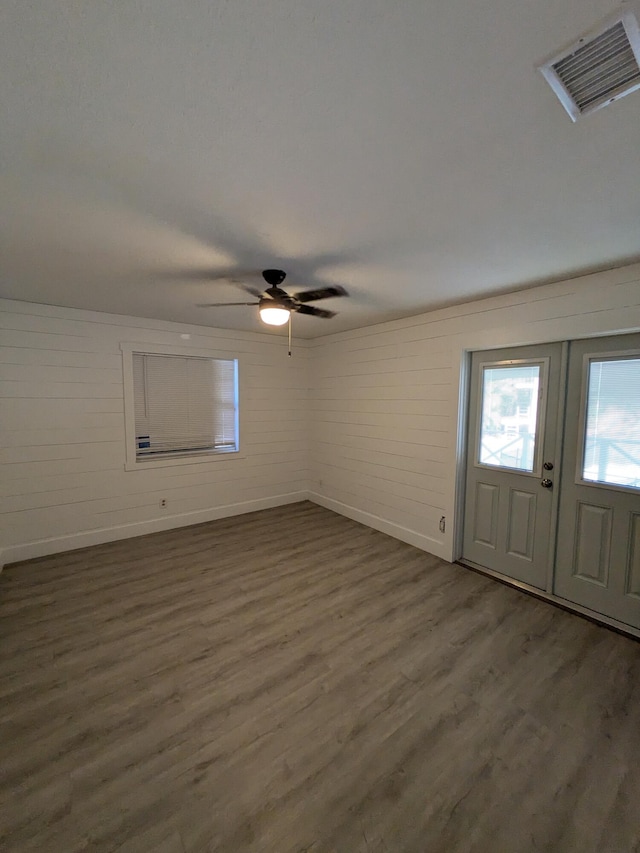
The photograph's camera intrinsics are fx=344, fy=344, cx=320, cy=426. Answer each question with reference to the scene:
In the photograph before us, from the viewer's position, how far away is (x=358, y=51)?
928 millimetres

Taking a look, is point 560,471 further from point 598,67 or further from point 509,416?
point 598,67

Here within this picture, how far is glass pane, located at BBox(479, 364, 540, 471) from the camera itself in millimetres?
3049

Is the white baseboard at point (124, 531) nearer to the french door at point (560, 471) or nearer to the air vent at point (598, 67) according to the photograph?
the french door at point (560, 471)

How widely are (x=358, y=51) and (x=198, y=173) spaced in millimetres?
790

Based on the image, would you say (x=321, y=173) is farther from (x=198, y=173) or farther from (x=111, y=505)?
(x=111, y=505)

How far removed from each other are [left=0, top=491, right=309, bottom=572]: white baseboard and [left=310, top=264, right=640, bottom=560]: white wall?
1.06 metres

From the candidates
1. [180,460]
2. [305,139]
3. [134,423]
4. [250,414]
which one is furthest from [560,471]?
[134,423]

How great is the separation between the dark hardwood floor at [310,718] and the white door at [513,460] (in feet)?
1.28

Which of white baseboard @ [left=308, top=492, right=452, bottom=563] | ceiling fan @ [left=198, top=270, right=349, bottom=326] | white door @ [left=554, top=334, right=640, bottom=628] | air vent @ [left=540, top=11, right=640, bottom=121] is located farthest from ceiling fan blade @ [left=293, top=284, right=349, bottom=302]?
white baseboard @ [left=308, top=492, right=452, bottom=563]

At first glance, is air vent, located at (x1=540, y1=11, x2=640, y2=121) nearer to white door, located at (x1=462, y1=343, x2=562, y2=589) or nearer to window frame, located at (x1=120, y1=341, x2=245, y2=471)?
white door, located at (x1=462, y1=343, x2=562, y2=589)

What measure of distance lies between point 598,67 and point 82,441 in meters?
4.65

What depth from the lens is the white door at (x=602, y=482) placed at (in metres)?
2.52

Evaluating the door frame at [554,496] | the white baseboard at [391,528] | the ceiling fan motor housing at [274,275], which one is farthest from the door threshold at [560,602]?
the ceiling fan motor housing at [274,275]

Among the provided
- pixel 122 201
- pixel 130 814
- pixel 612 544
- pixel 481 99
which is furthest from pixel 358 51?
pixel 612 544
